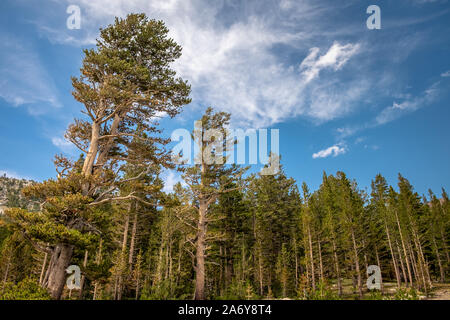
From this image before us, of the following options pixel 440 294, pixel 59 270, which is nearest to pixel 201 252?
pixel 59 270

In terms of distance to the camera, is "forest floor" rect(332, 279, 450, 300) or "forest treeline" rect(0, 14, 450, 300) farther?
"forest floor" rect(332, 279, 450, 300)

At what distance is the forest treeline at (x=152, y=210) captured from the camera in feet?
29.7

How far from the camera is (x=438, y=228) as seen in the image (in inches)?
1499

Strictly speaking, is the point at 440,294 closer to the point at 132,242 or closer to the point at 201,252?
the point at 201,252

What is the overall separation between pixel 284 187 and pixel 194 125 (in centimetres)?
2165

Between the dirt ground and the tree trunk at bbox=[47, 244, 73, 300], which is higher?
the tree trunk at bbox=[47, 244, 73, 300]

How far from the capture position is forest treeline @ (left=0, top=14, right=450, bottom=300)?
9.06 metres

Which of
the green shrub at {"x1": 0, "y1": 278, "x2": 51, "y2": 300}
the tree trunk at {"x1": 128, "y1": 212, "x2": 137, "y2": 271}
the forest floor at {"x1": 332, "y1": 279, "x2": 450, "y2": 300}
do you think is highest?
the tree trunk at {"x1": 128, "y1": 212, "x2": 137, "y2": 271}

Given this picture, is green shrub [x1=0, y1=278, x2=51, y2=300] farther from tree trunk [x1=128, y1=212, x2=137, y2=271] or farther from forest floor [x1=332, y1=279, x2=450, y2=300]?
forest floor [x1=332, y1=279, x2=450, y2=300]

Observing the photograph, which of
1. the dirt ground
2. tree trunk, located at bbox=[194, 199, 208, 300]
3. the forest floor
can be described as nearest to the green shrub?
tree trunk, located at bbox=[194, 199, 208, 300]

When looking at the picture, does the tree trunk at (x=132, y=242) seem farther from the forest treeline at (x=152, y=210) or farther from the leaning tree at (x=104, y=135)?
the leaning tree at (x=104, y=135)

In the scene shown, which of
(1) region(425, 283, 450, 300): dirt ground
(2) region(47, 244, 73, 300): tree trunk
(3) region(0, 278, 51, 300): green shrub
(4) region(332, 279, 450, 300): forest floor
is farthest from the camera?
(4) region(332, 279, 450, 300): forest floor

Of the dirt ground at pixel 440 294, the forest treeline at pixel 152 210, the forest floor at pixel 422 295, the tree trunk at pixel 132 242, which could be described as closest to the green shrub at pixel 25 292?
the forest treeline at pixel 152 210
